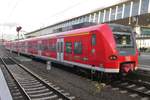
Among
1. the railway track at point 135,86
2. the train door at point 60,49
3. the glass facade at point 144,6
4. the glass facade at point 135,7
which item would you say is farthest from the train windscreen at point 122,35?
the glass facade at point 135,7

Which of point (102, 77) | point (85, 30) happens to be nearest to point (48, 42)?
point (85, 30)

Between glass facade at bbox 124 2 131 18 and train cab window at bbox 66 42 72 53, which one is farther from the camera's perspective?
glass facade at bbox 124 2 131 18

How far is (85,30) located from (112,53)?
281cm

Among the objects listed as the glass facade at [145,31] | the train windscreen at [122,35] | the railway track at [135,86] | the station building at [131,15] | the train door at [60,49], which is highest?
the station building at [131,15]

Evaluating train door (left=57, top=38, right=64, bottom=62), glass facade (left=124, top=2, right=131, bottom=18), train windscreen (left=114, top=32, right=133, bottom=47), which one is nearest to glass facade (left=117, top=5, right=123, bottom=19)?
glass facade (left=124, top=2, right=131, bottom=18)

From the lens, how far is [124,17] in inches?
2094

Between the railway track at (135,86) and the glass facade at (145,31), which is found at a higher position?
the glass facade at (145,31)

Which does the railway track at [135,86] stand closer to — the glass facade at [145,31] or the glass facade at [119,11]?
the glass facade at [119,11]

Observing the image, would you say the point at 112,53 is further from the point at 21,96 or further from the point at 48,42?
the point at 48,42

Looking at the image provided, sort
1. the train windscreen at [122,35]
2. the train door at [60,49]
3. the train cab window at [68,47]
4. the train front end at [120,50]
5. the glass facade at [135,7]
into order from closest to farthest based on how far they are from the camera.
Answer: the train front end at [120,50] < the train windscreen at [122,35] < the train cab window at [68,47] < the train door at [60,49] < the glass facade at [135,7]

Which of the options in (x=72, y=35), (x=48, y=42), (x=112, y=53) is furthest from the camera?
(x=48, y=42)

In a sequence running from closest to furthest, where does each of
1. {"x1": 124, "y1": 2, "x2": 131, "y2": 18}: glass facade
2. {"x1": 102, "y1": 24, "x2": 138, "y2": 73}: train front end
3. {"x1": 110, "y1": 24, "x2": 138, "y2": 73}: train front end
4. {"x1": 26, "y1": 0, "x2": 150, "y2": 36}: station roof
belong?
{"x1": 102, "y1": 24, "x2": 138, "y2": 73}: train front end < {"x1": 110, "y1": 24, "x2": 138, "y2": 73}: train front end < {"x1": 26, "y1": 0, "x2": 150, "y2": 36}: station roof < {"x1": 124, "y1": 2, "x2": 131, "y2": 18}: glass facade

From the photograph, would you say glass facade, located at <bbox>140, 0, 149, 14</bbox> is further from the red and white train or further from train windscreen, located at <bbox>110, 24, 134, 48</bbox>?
train windscreen, located at <bbox>110, 24, 134, 48</bbox>

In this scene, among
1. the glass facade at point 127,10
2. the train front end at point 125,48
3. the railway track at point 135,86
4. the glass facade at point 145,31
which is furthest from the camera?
the glass facade at point 145,31
